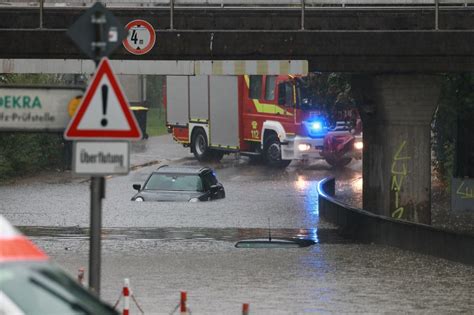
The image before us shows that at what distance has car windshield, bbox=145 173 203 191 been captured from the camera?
31.7 m

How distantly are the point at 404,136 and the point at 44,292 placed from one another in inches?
740

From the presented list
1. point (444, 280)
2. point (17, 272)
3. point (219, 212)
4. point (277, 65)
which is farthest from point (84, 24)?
point (219, 212)

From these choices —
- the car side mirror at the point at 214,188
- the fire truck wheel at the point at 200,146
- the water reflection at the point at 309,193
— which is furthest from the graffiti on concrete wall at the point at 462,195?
the fire truck wheel at the point at 200,146

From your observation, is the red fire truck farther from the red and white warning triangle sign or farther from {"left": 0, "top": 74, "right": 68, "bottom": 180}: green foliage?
the red and white warning triangle sign

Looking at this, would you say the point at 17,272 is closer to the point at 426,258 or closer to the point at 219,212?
the point at 426,258

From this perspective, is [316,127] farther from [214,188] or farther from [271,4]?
[271,4]

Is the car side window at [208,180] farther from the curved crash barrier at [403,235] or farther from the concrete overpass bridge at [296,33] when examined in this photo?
the concrete overpass bridge at [296,33]

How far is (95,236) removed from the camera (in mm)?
9461

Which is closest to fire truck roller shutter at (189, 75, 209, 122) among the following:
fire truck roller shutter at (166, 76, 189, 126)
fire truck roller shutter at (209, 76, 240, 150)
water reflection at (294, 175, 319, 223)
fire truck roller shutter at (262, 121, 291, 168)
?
fire truck roller shutter at (166, 76, 189, 126)

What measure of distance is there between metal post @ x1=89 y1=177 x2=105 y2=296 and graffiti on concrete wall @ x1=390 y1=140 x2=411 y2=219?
51.3 feet

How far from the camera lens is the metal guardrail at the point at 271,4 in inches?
909

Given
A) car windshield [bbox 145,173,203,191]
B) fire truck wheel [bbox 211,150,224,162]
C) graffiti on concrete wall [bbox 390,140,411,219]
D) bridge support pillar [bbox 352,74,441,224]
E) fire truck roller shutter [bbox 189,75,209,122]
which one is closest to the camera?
bridge support pillar [bbox 352,74,441,224]

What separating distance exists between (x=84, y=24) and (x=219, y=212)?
21.0 meters

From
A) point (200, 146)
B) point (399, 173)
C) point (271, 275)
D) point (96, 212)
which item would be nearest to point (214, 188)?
point (399, 173)
